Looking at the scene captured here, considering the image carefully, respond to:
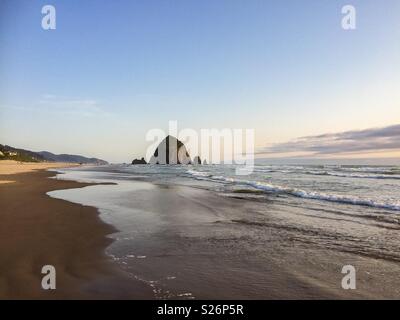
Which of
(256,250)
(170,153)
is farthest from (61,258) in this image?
(170,153)

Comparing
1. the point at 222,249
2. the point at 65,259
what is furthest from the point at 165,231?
the point at 65,259

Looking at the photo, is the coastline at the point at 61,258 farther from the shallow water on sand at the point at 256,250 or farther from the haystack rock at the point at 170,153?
the haystack rock at the point at 170,153

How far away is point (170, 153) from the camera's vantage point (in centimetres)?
18312

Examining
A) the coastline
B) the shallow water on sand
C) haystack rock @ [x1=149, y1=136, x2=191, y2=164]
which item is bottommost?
the shallow water on sand

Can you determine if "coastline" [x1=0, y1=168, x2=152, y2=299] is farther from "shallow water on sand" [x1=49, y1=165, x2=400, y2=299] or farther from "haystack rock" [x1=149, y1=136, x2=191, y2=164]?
"haystack rock" [x1=149, y1=136, x2=191, y2=164]

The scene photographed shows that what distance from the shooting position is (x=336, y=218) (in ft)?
33.3

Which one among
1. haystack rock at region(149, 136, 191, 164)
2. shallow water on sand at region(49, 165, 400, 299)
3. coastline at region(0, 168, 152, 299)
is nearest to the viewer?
coastline at region(0, 168, 152, 299)

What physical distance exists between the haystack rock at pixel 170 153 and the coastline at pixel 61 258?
175 m

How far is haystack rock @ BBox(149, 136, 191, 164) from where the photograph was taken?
186087 mm

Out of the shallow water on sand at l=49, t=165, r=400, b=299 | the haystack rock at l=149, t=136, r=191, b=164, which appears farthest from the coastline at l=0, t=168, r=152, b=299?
the haystack rock at l=149, t=136, r=191, b=164

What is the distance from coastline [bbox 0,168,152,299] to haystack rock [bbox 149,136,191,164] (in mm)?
174749

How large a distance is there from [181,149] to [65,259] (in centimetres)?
18592

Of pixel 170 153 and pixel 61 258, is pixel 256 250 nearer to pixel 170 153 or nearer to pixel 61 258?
pixel 61 258
